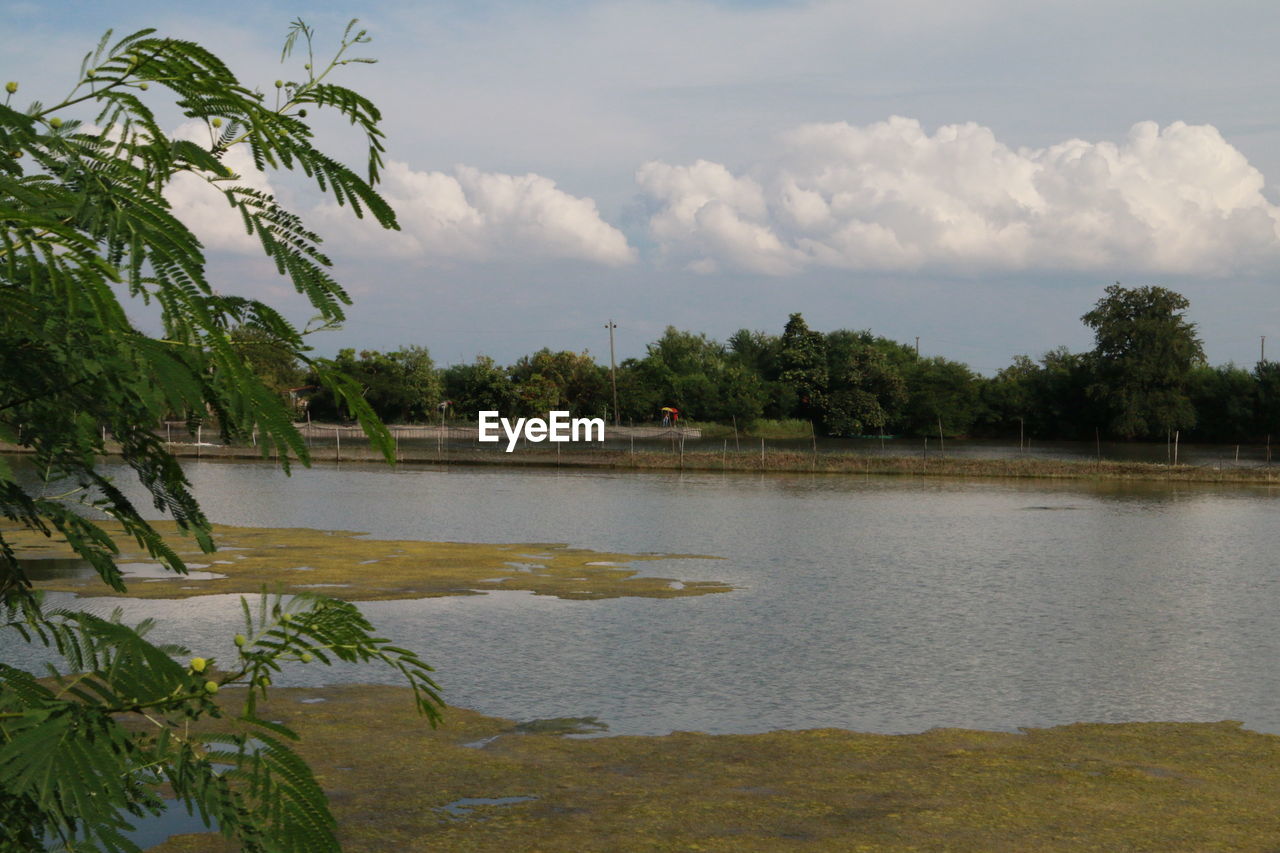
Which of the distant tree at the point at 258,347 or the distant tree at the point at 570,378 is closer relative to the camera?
the distant tree at the point at 258,347

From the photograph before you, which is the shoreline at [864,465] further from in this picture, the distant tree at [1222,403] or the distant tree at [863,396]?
the distant tree at [863,396]

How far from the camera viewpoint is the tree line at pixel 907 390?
101 metres

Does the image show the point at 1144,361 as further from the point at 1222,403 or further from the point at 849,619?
the point at 849,619

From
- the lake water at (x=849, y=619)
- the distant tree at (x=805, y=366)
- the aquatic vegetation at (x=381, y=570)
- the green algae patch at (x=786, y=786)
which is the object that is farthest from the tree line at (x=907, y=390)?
the green algae patch at (x=786, y=786)

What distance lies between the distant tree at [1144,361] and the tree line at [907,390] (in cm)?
11

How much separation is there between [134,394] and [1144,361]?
106m

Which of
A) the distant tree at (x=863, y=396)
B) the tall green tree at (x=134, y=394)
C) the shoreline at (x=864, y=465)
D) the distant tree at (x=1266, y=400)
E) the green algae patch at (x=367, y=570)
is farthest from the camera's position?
the distant tree at (x=863, y=396)

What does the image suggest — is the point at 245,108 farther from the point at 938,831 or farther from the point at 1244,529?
the point at 1244,529

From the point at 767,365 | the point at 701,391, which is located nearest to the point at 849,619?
the point at 701,391

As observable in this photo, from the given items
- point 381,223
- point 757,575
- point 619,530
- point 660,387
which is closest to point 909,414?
point 660,387

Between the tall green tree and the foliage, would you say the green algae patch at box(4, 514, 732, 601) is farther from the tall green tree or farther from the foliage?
the foliage

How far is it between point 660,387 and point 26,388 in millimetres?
112338

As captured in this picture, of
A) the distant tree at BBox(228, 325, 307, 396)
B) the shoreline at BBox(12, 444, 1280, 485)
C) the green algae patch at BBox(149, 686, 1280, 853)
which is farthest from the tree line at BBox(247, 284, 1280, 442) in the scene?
the distant tree at BBox(228, 325, 307, 396)

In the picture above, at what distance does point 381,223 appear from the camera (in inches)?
112
